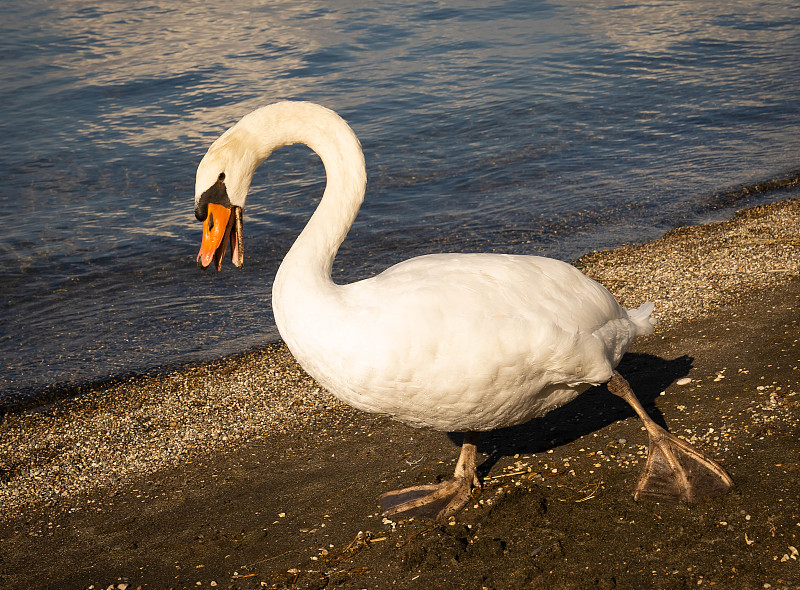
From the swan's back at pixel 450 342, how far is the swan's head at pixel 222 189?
598 mm

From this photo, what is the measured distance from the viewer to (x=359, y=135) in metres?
15.4

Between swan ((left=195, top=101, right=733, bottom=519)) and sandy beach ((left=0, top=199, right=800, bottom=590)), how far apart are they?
11.6 inches

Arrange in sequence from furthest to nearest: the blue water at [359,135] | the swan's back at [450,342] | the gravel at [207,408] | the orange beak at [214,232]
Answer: the blue water at [359,135], the gravel at [207,408], the orange beak at [214,232], the swan's back at [450,342]

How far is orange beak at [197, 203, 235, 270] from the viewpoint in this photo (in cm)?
430

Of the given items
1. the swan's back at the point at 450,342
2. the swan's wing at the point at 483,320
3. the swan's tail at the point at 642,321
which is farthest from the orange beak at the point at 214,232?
the swan's tail at the point at 642,321

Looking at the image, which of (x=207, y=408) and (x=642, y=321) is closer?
(x=642, y=321)

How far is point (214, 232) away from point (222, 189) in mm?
233

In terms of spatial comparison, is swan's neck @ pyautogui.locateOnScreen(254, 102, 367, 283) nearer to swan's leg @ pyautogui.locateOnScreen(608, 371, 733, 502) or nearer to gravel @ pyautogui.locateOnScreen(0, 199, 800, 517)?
swan's leg @ pyautogui.locateOnScreen(608, 371, 733, 502)

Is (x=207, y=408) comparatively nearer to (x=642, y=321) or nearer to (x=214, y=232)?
(x=214, y=232)

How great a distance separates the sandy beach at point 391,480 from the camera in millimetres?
4125

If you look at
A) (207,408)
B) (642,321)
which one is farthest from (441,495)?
(207,408)

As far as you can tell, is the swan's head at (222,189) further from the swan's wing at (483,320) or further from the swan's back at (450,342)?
the swan's wing at (483,320)

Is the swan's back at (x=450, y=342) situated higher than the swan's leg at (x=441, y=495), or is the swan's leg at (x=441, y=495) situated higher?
the swan's back at (x=450, y=342)

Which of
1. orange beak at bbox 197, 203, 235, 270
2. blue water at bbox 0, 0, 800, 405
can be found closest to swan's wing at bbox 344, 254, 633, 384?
orange beak at bbox 197, 203, 235, 270
